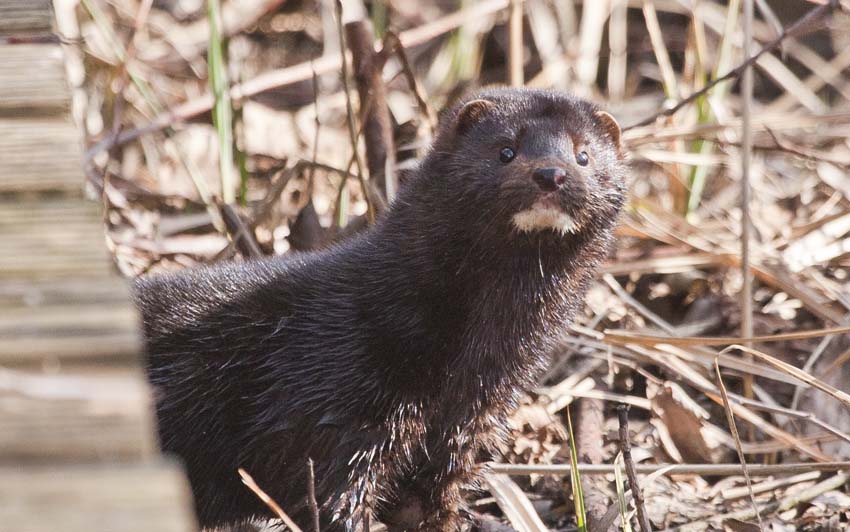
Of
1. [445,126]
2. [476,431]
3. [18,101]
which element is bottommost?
[476,431]

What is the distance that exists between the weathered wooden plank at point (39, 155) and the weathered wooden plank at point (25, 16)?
24.8 inches

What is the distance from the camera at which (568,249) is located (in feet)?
12.2

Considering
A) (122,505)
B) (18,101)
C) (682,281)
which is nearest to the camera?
(122,505)

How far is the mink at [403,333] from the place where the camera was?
3631 millimetres

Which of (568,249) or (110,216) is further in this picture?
(110,216)

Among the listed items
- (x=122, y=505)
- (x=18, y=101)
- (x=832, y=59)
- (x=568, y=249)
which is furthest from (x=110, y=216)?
(x=832, y=59)

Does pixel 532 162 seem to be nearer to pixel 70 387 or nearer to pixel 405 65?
pixel 405 65

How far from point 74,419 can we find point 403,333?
2.28 metres

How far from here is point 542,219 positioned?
11.5ft

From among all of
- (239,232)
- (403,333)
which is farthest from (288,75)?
(403,333)

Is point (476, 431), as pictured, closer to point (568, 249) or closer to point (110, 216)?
point (568, 249)

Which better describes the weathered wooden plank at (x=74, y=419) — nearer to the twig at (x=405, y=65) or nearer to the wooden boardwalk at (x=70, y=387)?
the wooden boardwalk at (x=70, y=387)

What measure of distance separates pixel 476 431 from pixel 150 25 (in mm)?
5065

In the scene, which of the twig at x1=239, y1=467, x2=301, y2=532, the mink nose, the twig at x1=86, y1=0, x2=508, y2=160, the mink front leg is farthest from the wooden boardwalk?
the twig at x1=86, y1=0, x2=508, y2=160
